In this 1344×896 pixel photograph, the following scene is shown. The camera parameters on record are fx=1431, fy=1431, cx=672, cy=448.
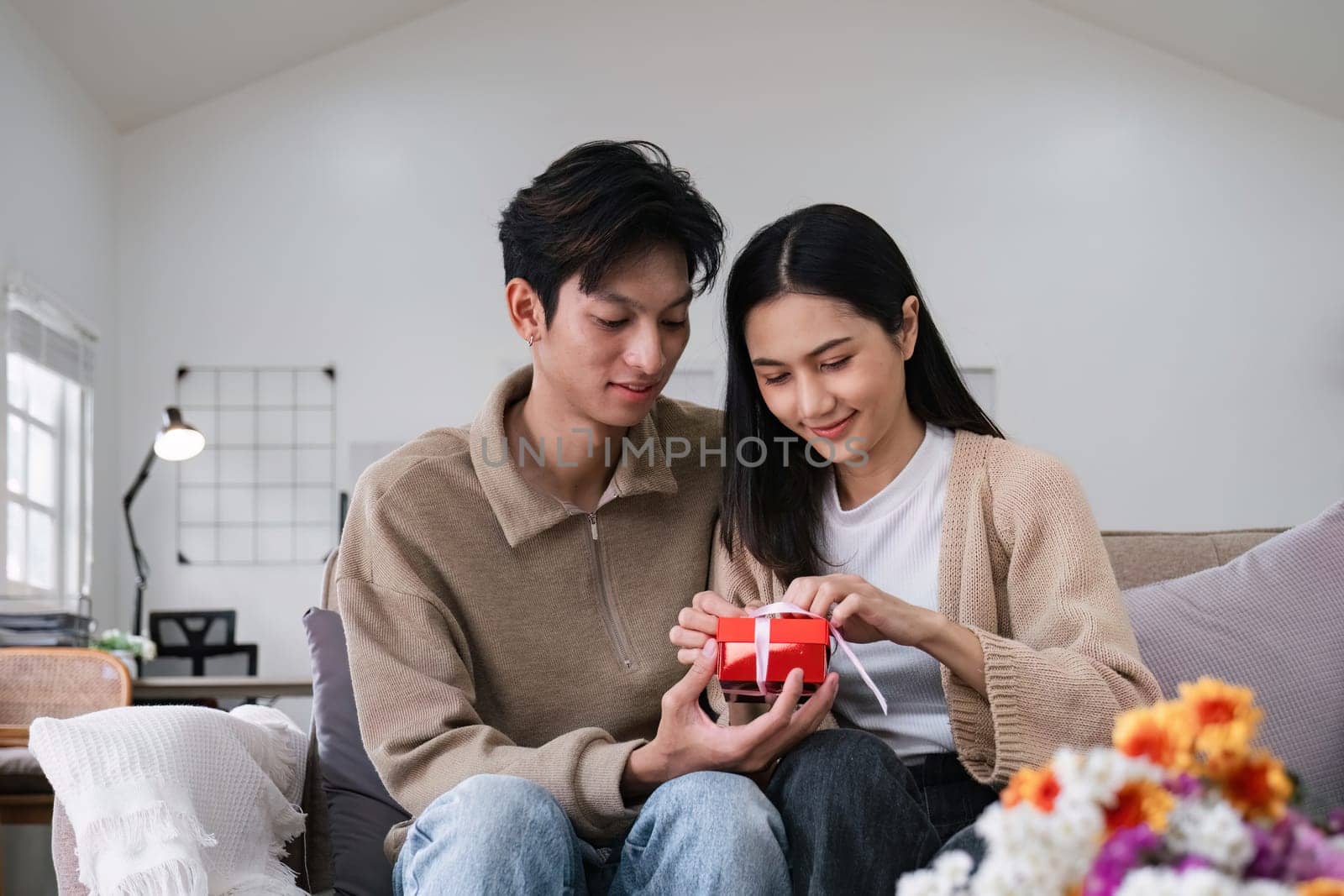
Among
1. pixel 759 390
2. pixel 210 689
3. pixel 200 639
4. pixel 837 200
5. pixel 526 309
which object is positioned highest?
pixel 837 200

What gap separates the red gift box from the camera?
149cm

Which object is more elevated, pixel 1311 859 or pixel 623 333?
pixel 623 333

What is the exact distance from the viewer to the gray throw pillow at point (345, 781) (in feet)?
5.94

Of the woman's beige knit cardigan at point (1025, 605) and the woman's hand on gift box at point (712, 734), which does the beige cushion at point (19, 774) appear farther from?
the woman's hand on gift box at point (712, 734)

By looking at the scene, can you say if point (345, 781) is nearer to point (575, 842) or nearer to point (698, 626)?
point (575, 842)

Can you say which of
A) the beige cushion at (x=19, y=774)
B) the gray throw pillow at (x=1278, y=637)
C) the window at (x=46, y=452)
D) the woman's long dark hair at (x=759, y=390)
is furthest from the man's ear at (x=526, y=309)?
the window at (x=46, y=452)

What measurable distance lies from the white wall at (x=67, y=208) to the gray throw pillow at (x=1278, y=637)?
4843 mm

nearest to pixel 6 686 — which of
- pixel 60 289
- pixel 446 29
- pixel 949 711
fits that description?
pixel 949 711

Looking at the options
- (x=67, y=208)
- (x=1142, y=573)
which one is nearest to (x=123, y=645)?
(x=67, y=208)

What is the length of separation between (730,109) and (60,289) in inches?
132

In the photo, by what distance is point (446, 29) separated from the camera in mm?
7414

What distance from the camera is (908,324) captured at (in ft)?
6.00

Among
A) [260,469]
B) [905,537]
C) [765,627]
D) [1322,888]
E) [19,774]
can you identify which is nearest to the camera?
[1322,888]

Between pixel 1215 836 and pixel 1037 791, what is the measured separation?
0.09 meters
